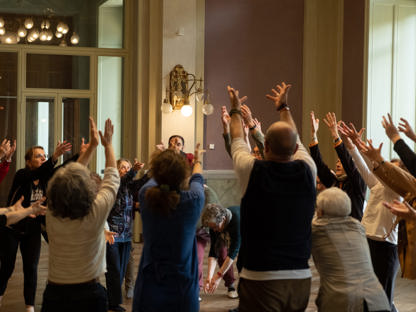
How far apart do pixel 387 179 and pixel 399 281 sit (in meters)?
3.76

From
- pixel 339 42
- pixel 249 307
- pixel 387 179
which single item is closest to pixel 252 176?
pixel 249 307

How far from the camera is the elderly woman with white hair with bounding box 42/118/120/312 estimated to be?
2.79m

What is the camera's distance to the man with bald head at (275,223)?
8.93 ft

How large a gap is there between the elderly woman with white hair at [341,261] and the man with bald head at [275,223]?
305 mm

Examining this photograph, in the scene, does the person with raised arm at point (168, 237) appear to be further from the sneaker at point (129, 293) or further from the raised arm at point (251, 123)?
the sneaker at point (129, 293)

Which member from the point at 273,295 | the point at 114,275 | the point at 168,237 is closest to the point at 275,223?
the point at 273,295

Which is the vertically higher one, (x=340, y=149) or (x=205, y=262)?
(x=340, y=149)

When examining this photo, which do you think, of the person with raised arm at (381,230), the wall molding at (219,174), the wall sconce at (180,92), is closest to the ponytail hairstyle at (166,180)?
the person with raised arm at (381,230)

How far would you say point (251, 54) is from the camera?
9469 millimetres

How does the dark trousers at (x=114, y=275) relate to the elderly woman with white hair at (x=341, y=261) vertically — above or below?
below

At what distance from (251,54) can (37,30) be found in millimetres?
3443

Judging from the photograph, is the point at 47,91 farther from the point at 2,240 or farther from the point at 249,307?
the point at 249,307

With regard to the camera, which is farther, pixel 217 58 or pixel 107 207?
pixel 217 58

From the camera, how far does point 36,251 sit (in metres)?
4.83
